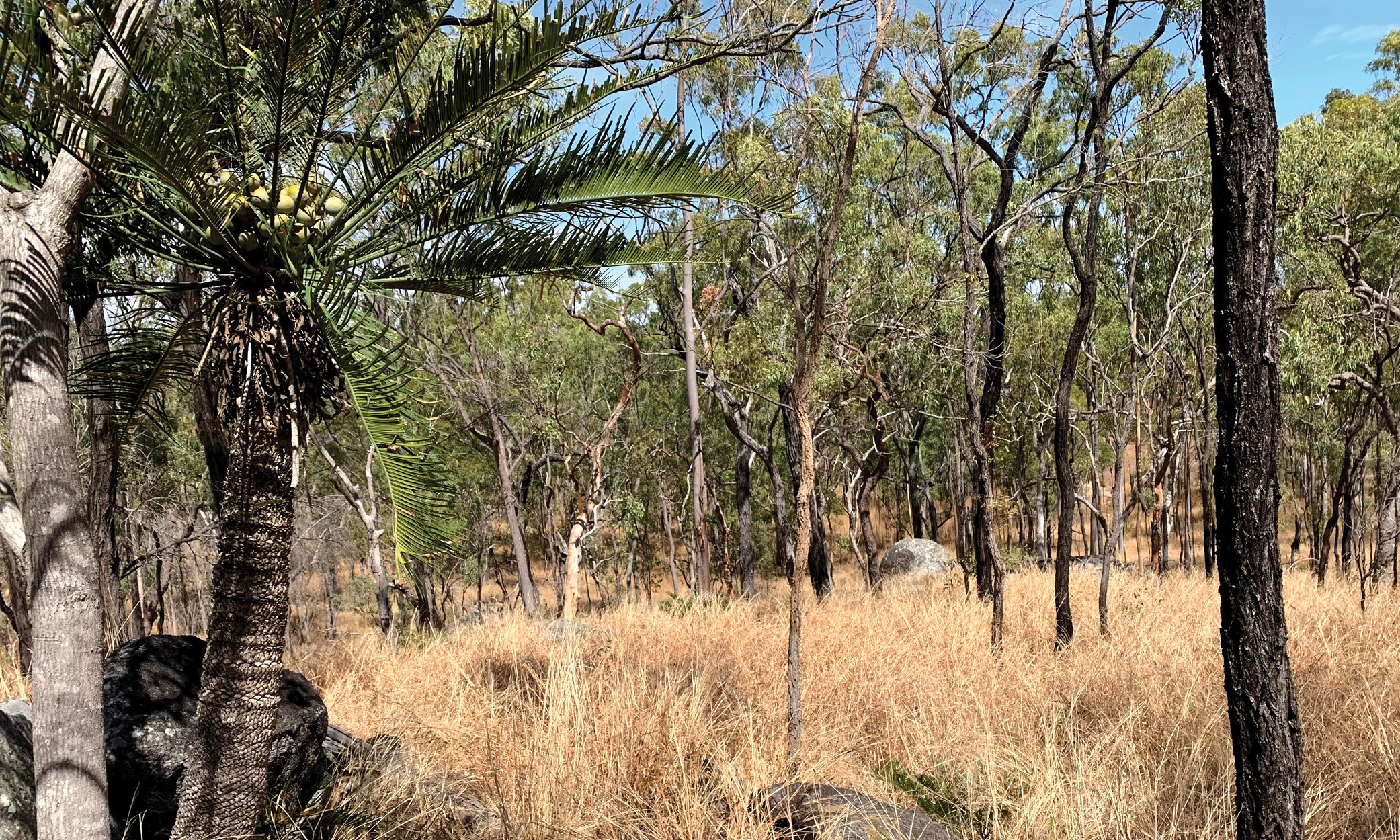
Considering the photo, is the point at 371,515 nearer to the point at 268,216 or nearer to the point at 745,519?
the point at 745,519

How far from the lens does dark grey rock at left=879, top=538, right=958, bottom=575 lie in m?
16.9

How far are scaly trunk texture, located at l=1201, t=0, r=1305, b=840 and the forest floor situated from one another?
0.81 meters

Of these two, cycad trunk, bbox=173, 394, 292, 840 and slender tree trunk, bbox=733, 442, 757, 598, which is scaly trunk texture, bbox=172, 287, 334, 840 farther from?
slender tree trunk, bbox=733, 442, 757, 598

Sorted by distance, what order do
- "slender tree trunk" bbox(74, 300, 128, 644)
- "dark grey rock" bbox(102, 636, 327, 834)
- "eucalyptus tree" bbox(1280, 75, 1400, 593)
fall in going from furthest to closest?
"eucalyptus tree" bbox(1280, 75, 1400, 593)
"slender tree trunk" bbox(74, 300, 128, 644)
"dark grey rock" bbox(102, 636, 327, 834)

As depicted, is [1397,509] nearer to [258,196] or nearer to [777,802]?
[777,802]

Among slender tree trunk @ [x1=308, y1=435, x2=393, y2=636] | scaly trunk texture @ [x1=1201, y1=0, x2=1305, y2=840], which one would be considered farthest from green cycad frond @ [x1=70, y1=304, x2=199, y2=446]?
slender tree trunk @ [x1=308, y1=435, x2=393, y2=636]

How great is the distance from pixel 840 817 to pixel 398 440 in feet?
7.97

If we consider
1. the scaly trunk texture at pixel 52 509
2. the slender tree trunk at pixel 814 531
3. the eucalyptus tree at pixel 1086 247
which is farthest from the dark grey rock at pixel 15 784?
the slender tree trunk at pixel 814 531

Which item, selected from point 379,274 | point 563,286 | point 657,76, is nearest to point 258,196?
point 379,274

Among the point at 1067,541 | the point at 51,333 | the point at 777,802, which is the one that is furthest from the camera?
the point at 1067,541

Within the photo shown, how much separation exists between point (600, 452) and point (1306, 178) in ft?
35.2

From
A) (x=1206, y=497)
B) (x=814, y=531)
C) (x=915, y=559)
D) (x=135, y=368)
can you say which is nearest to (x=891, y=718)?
(x=135, y=368)

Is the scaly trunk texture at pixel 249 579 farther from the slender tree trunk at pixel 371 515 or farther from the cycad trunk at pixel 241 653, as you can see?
the slender tree trunk at pixel 371 515

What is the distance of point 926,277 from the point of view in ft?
50.4
